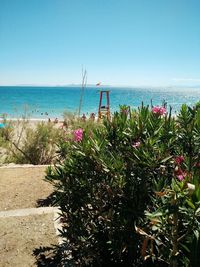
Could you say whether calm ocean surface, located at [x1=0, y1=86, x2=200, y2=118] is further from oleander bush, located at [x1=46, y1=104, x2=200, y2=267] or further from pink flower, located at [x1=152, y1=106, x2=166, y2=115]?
oleander bush, located at [x1=46, y1=104, x2=200, y2=267]

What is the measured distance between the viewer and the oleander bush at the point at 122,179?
236cm

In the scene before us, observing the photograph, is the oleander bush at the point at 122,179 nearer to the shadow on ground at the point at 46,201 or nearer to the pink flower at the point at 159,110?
the pink flower at the point at 159,110

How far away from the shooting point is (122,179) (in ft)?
7.89

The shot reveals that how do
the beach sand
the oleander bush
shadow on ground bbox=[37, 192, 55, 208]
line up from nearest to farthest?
the oleander bush → the beach sand → shadow on ground bbox=[37, 192, 55, 208]

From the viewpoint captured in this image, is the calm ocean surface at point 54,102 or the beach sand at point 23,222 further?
the calm ocean surface at point 54,102

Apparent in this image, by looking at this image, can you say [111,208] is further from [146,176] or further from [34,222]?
[34,222]

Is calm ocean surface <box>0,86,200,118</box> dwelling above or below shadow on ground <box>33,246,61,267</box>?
above

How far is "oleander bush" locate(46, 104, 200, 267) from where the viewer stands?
2361mm

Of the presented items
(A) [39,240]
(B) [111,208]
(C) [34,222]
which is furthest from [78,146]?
(C) [34,222]

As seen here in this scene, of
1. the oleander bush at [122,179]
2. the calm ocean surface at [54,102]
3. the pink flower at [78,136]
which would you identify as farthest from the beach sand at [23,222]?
the calm ocean surface at [54,102]

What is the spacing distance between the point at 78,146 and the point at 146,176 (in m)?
0.63

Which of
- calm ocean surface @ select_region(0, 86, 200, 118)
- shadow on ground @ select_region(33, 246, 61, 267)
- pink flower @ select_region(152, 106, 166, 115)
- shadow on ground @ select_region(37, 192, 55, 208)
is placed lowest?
shadow on ground @ select_region(37, 192, 55, 208)

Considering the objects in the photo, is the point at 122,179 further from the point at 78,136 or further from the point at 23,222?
the point at 23,222

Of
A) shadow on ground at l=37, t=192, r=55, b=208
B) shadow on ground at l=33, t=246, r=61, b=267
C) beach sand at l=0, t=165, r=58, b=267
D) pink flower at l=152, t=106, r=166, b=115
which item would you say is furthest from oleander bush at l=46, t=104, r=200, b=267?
shadow on ground at l=37, t=192, r=55, b=208
